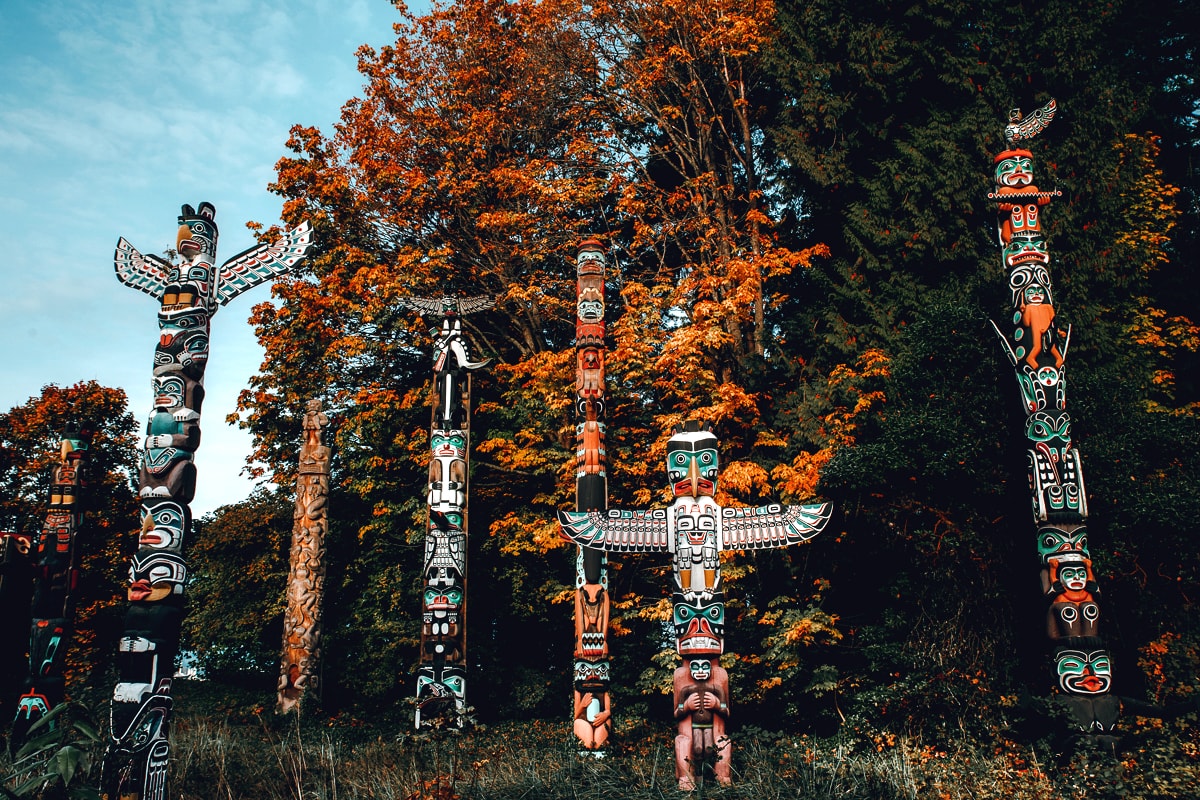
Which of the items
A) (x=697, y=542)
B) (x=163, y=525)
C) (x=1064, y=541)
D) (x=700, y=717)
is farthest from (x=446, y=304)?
(x=1064, y=541)

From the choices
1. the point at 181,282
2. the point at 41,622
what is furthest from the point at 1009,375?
the point at 41,622

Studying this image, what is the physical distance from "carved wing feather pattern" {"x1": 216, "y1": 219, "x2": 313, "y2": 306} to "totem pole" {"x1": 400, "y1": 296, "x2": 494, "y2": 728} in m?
3.78

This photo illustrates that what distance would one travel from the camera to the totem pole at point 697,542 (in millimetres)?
6543

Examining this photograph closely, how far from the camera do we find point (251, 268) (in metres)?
7.32

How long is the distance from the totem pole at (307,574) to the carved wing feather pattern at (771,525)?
7.17 meters

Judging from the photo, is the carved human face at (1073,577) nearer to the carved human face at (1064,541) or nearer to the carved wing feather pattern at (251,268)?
the carved human face at (1064,541)

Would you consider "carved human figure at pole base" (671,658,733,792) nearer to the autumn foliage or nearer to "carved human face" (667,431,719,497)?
"carved human face" (667,431,719,497)

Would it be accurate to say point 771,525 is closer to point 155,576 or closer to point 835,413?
point 155,576

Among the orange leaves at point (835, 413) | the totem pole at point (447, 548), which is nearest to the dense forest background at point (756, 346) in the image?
the orange leaves at point (835, 413)

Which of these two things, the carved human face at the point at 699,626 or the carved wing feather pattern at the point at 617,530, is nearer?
the carved human face at the point at 699,626

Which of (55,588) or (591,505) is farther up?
(591,505)

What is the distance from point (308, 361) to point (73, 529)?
5058 mm

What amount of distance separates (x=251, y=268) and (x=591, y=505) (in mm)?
4347

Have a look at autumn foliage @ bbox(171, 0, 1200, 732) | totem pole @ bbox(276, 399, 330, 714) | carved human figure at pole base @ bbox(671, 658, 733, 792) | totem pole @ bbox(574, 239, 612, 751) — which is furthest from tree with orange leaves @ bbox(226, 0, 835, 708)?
carved human figure at pole base @ bbox(671, 658, 733, 792)
